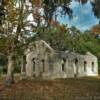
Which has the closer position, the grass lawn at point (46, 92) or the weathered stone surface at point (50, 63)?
the grass lawn at point (46, 92)

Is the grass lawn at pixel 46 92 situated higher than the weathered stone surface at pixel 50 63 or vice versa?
the weathered stone surface at pixel 50 63

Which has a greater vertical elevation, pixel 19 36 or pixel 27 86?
pixel 19 36

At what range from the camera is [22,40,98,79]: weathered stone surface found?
40875 mm

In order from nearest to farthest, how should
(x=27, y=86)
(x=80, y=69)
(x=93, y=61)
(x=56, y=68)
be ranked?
(x=27, y=86) < (x=56, y=68) < (x=80, y=69) < (x=93, y=61)

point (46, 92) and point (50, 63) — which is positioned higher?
point (50, 63)

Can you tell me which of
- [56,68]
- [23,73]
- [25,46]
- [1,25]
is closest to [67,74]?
[56,68]

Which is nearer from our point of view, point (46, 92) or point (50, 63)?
point (46, 92)

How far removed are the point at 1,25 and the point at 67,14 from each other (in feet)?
18.7

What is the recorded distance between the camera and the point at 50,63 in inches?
1607

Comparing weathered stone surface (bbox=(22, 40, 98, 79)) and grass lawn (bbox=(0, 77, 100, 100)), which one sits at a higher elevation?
weathered stone surface (bbox=(22, 40, 98, 79))

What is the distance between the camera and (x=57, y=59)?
4138cm

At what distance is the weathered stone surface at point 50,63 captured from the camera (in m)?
40.9

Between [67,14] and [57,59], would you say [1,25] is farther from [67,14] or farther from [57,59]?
[57,59]

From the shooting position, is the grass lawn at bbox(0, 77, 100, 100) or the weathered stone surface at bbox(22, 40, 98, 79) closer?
the grass lawn at bbox(0, 77, 100, 100)
